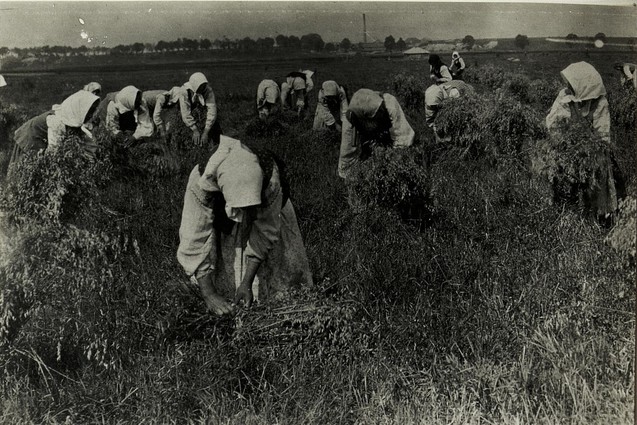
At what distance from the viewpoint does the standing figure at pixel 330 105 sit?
296 inches

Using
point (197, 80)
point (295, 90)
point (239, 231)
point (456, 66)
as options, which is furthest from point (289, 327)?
point (295, 90)

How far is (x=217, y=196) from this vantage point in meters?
3.36

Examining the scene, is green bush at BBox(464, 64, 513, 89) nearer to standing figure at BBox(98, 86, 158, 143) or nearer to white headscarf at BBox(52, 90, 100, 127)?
standing figure at BBox(98, 86, 158, 143)

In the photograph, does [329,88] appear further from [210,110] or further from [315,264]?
[315,264]

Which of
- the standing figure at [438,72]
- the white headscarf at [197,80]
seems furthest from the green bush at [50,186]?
the standing figure at [438,72]

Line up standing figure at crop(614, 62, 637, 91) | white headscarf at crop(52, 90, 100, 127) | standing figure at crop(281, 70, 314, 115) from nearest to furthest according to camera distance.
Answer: standing figure at crop(614, 62, 637, 91) → white headscarf at crop(52, 90, 100, 127) → standing figure at crop(281, 70, 314, 115)

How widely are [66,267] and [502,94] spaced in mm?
5104

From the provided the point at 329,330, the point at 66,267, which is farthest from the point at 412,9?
the point at 66,267

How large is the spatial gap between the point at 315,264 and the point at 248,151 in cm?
120

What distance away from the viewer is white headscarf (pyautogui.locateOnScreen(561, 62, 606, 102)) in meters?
4.90

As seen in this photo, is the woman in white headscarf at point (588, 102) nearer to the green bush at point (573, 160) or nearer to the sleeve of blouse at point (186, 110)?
the green bush at point (573, 160)

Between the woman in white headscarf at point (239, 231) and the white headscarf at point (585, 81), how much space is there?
2.87m

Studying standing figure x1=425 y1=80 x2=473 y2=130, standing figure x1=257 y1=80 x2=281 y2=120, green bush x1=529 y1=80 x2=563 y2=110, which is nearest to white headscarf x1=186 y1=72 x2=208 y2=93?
standing figure x1=257 y1=80 x2=281 y2=120

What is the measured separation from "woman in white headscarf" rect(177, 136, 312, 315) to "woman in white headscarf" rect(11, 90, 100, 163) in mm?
1915
